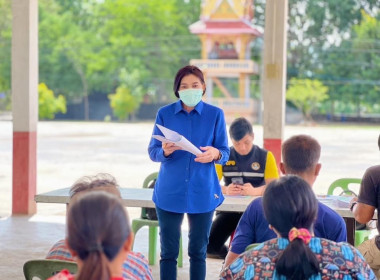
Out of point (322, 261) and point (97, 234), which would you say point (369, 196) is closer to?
point (322, 261)

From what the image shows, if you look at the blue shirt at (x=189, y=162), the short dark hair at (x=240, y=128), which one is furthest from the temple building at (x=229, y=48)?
the blue shirt at (x=189, y=162)

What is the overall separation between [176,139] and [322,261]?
4.52ft


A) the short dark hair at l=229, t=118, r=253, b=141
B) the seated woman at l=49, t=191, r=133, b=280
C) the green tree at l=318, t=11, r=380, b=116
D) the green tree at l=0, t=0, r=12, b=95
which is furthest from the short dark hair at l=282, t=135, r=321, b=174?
the green tree at l=0, t=0, r=12, b=95

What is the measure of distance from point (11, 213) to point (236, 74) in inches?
1304

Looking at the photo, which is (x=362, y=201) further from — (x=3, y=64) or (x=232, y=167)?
(x=3, y=64)

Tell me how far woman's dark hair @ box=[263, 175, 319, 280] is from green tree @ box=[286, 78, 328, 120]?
128 feet

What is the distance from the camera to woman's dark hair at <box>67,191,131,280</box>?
5.31ft

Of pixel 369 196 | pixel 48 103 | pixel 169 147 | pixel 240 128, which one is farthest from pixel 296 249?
pixel 48 103

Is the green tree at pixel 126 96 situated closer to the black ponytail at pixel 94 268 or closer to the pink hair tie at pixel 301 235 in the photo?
the pink hair tie at pixel 301 235

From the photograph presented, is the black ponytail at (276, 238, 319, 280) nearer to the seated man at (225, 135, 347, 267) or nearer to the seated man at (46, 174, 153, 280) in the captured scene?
the seated man at (46, 174, 153, 280)

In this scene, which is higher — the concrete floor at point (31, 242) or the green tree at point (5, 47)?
the green tree at point (5, 47)

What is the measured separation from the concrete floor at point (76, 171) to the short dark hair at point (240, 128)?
1036 mm

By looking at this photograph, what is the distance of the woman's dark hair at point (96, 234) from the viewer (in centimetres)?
162

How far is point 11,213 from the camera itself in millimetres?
7520
